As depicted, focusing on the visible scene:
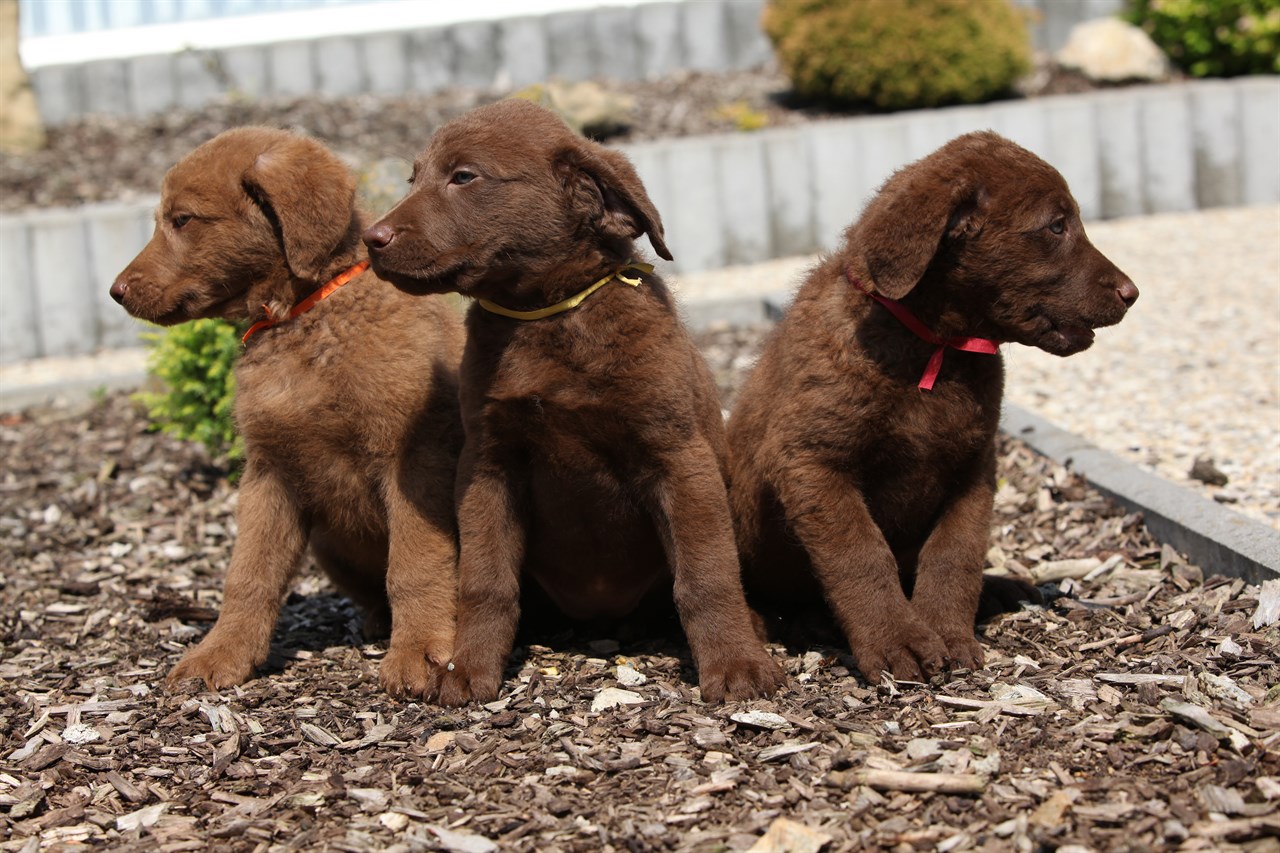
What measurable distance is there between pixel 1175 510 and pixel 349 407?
9.83 feet

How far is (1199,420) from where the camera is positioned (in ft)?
21.7

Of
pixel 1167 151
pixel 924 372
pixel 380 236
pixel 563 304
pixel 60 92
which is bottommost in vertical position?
Result: pixel 924 372

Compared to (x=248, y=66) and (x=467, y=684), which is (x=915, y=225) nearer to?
(x=467, y=684)

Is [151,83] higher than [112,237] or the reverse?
higher

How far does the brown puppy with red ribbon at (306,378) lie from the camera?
14.5 feet

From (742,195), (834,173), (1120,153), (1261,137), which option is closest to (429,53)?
(742,195)

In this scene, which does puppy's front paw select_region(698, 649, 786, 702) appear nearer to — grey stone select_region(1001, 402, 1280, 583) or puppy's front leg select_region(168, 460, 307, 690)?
puppy's front leg select_region(168, 460, 307, 690)

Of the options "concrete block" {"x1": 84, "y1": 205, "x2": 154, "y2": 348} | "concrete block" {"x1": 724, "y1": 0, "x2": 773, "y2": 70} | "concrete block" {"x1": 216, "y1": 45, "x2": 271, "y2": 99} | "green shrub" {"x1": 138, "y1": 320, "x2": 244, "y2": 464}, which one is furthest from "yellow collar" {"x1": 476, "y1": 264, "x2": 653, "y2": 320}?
"concrete block" {"x1": 216, "y1": 45, "x2": 271, "y2": 99}

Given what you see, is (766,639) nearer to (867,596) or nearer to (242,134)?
(867,596)

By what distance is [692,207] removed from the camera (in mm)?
10750

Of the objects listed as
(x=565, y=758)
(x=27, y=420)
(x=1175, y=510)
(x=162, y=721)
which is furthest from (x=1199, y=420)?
(x=27, y=420)

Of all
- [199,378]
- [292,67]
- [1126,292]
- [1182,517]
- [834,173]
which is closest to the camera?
[1126,292]

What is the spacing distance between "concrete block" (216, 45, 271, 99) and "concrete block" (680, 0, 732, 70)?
4.41 m

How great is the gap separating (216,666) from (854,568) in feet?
6.82
